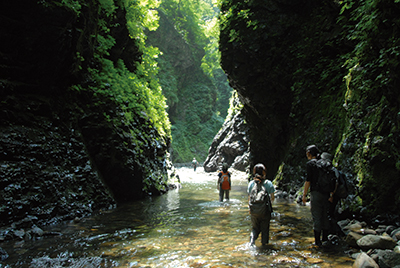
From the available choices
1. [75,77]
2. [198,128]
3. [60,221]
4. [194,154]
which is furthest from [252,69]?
[198,128]

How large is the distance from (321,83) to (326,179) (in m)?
7.29

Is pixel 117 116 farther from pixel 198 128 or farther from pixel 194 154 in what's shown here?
pixel 198 128

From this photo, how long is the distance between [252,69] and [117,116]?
26.5 ft

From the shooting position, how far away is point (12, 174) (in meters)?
6.20

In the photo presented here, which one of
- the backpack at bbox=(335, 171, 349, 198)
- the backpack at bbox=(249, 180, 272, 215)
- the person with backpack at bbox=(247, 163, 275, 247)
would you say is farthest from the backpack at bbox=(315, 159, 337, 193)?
the backpack at bbox=(249, 180, 272, 215)

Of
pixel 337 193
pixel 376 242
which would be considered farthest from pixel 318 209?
pixel 376 242

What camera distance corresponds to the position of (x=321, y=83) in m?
10.6

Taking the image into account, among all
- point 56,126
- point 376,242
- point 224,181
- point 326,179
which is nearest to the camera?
point 376,242

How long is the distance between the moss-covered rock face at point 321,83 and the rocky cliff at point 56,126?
25.1 feet

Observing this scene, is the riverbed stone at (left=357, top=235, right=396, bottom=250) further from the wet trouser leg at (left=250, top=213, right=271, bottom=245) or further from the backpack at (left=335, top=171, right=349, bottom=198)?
the wet trouser leg at (left=250, top=213, right=271, bottom=245)

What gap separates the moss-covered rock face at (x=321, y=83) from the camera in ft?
17.3

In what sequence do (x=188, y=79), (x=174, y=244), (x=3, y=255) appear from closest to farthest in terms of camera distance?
(x=3, y=255), (x=174, y=244), (x=188, y=79)

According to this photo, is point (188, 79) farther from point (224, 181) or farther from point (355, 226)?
point (355, 226)

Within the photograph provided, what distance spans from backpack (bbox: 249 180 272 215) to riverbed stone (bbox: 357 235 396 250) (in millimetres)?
1639
